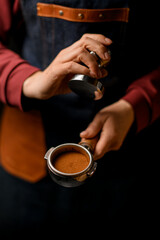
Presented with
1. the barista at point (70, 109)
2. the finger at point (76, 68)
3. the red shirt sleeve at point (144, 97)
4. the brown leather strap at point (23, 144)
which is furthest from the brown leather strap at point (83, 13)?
the brown leather strap at point (23, 144)

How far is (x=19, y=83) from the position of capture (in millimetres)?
645

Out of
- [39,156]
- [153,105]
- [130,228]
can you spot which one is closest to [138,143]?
[153,105]

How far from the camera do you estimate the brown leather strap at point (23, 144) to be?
0.93 m

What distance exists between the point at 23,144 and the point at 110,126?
18.6 inches

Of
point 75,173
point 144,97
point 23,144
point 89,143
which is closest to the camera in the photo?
point 75,173

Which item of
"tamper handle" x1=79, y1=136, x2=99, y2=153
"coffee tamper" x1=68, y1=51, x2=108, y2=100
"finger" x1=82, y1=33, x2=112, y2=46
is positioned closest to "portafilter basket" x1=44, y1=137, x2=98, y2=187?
"tamper handle" x1=79, y1=136, x2=99, y2=153

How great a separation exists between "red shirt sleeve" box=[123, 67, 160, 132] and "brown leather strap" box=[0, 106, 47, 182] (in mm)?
370

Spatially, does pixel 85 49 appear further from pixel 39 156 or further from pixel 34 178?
pixel 34 178

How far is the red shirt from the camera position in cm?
65

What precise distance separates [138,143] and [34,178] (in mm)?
502

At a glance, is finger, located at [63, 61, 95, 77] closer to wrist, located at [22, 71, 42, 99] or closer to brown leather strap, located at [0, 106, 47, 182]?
wrist, located at [22, 71, 42, 99]

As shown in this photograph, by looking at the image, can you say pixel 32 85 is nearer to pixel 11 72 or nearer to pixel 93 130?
pixel 11 72

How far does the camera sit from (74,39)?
1.81 feet

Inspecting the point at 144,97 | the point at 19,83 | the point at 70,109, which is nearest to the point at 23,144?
the point at 70,109
